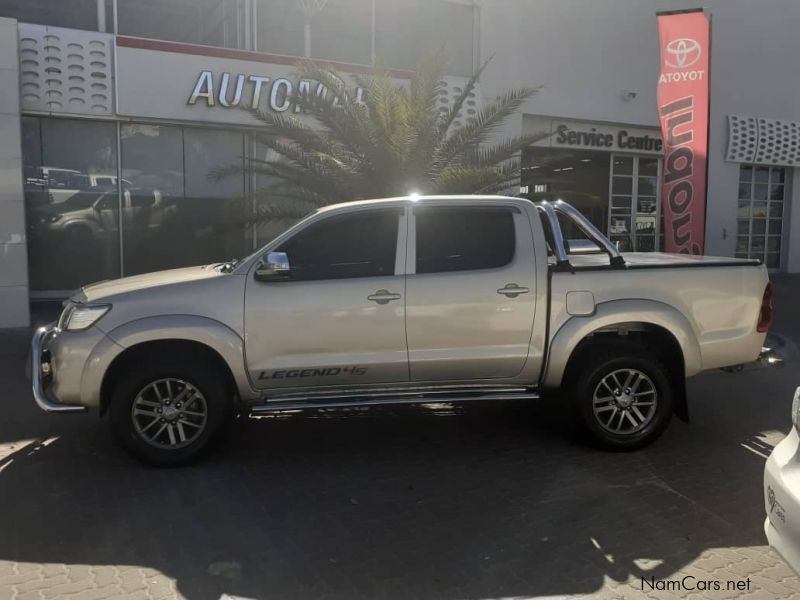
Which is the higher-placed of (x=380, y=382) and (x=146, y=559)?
(x=380, y=382)

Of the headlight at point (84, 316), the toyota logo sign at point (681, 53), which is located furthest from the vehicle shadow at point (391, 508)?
the toyota logo sign at point (681, 53)

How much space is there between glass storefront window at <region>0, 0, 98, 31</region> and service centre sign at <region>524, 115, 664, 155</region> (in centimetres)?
841

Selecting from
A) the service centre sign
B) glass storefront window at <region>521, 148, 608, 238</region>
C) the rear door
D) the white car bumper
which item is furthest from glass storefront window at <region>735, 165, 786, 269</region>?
the white car bumper

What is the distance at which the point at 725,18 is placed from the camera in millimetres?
16812

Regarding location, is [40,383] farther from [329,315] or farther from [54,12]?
[54,12]

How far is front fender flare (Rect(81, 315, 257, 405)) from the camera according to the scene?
15.8 ft

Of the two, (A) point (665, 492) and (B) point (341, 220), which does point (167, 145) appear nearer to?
(B) point (341, 220)

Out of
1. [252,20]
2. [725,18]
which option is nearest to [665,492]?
[252,20]

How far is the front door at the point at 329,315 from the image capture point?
4.97 metres

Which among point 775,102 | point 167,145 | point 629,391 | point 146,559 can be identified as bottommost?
point 146,559

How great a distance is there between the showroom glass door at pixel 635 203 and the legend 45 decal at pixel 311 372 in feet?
42.1

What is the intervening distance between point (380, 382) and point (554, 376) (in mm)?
1283

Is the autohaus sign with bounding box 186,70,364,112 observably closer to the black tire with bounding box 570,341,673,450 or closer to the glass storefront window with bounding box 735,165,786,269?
the black tire with bounding box 570,341,673,450

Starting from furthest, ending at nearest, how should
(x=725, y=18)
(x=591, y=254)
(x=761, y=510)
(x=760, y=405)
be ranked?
(x=725, y=18), (x=760, y=405), (x=591, y=254), (x=761, y=510)
